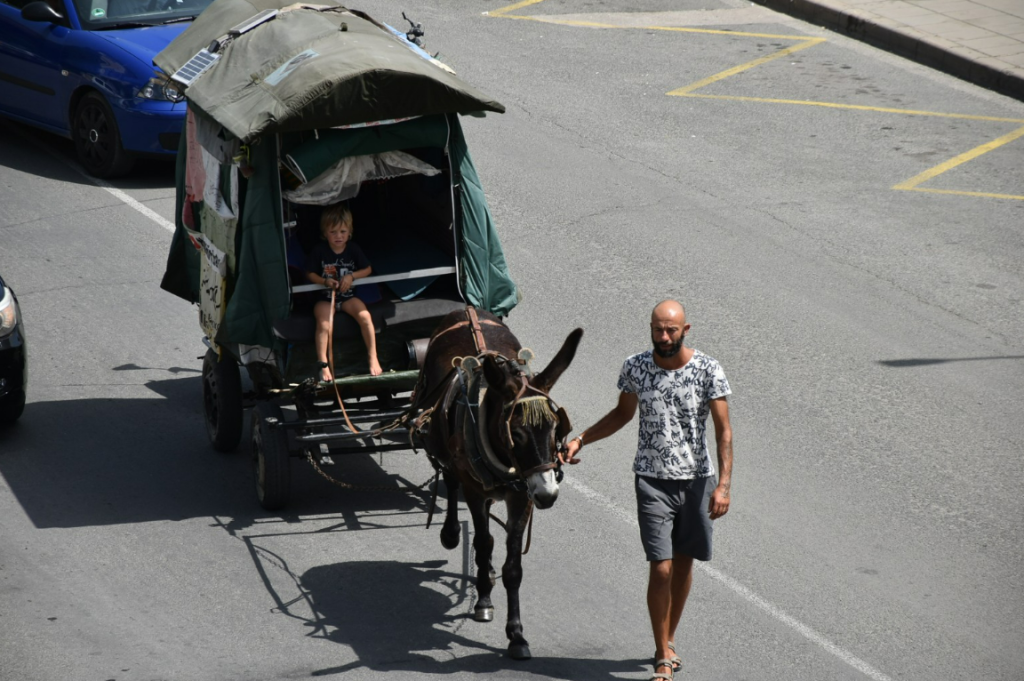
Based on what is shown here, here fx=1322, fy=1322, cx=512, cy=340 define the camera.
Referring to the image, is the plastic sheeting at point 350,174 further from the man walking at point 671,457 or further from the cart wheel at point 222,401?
the man walking at point 671,457

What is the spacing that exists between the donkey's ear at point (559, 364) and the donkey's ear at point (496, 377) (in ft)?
0.51

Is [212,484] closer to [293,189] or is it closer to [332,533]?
[332,533]

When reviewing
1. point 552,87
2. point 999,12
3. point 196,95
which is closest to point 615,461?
point 196,95

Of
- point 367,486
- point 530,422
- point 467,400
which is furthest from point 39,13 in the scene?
point 530,422

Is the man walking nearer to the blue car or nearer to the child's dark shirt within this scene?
the child's dark shirt

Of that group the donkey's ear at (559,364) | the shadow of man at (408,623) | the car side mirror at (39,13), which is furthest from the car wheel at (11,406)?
the car side mirror at (39,13)

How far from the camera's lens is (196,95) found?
8227 millimetres

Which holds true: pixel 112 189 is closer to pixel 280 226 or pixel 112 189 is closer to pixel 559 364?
pixel 280 226

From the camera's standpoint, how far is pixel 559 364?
645 centimetres

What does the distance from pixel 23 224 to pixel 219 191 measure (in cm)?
517

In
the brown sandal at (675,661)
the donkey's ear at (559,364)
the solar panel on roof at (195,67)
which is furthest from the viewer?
the solar panel on roof at (195,67)

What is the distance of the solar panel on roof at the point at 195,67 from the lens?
8.46 m

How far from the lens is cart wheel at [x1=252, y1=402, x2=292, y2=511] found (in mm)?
8156

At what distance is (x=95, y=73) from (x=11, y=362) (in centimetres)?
543
